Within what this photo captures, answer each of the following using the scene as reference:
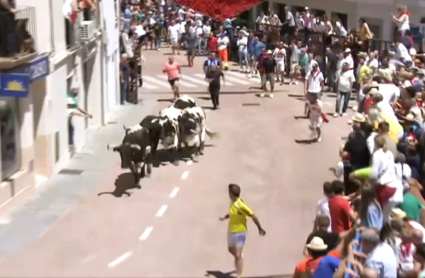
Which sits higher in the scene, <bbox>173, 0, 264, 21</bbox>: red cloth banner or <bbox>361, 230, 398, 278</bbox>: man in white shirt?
<bbox>173, 0, 264, 21</bbox>: red cloth banner

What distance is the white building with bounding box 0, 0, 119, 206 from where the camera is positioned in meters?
18.4

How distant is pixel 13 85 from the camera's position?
17.5 m

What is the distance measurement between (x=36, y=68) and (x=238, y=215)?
7607 millimetres

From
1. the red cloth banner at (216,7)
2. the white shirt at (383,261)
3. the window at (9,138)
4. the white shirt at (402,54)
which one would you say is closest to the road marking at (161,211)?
the window at (9,138)

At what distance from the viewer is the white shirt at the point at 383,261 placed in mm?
9602

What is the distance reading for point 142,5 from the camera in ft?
180

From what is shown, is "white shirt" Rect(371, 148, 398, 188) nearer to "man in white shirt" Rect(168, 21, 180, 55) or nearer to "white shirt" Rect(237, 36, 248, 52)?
"white shirt" Rect(237, 36, 248, 52)

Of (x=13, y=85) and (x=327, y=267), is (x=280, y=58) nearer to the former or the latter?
(x=13, y=85)

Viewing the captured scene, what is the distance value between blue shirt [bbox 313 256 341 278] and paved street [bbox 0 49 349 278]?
4.71 meters

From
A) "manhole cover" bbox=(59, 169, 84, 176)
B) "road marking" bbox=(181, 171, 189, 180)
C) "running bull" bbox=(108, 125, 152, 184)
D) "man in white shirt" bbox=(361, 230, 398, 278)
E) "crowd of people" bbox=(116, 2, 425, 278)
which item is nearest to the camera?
"man in white shirt" bbox=(361, 230, 398, 278)

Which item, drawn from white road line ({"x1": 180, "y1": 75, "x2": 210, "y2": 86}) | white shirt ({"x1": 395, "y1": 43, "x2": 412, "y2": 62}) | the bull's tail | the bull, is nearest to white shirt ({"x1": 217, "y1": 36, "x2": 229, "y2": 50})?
white road line ({"x1": 180, "y1": 75, "x2": 210, "y2": 86})

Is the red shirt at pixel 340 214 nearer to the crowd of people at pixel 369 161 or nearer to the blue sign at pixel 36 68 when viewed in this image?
the crowd of people at pixel 369 161

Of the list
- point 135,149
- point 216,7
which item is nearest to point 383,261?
point 135,149

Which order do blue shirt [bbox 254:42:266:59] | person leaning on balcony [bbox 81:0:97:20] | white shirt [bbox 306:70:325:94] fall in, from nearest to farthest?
person leaning on balcony [bbox 81:0:97:20] < white shirt [bbox 306:70:325:94] < blue shirt [bbox 254:42:266:59]
